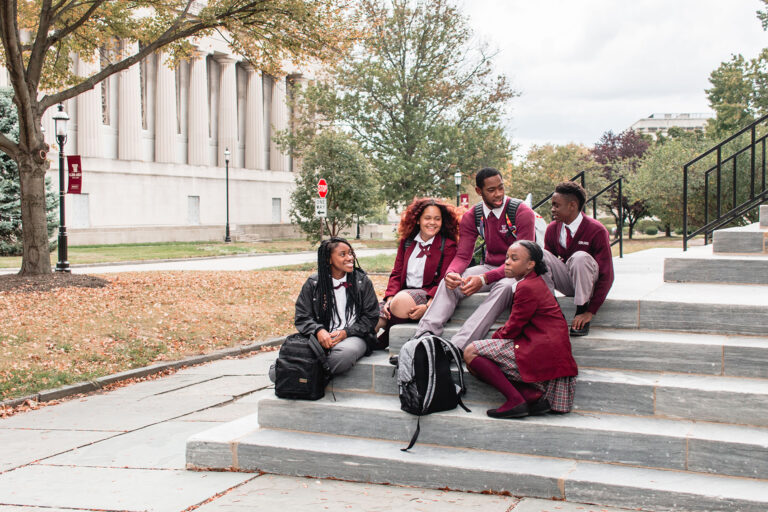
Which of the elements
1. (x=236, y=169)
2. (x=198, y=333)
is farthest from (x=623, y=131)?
(x=198, y=333)

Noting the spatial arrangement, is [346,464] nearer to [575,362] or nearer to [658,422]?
[575,362]

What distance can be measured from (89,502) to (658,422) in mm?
3807

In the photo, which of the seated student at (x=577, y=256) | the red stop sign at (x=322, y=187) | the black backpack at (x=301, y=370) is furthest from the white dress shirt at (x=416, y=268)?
the red stop sign at (x=322, y=187)

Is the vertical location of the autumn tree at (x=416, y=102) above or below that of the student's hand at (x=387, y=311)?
above

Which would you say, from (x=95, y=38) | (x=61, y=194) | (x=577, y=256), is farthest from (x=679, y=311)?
(x=95, y=38)

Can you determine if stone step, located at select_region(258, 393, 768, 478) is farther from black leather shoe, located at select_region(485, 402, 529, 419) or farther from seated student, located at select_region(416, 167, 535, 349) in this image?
seated student, located at select_region(416, 167, 535, 349)

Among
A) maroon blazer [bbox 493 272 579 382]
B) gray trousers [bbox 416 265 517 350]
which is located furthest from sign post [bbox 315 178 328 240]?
maroon blazer [bbox 493 272 579 382]

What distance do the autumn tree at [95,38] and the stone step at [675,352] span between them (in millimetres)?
13397

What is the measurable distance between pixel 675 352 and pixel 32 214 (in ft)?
46.1

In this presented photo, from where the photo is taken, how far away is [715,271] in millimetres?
7277

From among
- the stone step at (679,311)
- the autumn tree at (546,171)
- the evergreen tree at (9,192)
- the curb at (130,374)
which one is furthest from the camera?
the autumn tree at (546,171)

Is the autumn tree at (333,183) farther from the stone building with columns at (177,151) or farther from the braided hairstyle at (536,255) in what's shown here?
the braided hairstyle at (536,255)

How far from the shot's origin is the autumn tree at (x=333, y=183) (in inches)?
1289

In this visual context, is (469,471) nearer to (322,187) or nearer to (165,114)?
(322,187)
